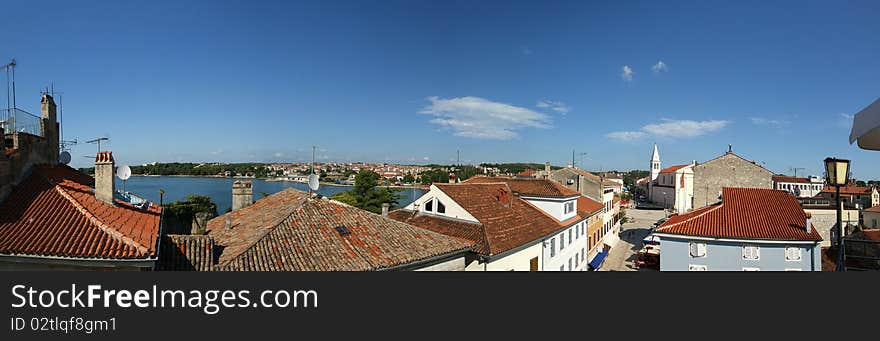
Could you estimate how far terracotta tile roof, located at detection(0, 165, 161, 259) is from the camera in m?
5.69

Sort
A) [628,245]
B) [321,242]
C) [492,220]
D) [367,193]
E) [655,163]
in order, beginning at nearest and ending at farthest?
[321,242]
[492,220]
[628,245]
[367,193]
[655,163]

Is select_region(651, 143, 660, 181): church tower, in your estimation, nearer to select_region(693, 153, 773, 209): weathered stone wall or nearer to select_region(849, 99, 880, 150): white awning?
select_region(693, 153, 773, 209): weathered stone wall

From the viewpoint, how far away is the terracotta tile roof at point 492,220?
13.3m

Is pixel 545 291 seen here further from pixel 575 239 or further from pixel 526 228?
pixel 575 239

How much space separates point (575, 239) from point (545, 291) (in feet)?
59.4

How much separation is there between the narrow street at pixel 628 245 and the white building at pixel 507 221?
5.00m

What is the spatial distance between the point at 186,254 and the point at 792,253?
63.6ft

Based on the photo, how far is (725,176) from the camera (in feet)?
106

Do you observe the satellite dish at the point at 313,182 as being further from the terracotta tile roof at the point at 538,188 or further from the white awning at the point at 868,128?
the white awning at the point at 868,128

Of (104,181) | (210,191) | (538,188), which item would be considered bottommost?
(210,191)

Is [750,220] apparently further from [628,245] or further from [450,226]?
[628,245]

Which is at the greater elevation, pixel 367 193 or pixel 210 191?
pixel 367 193

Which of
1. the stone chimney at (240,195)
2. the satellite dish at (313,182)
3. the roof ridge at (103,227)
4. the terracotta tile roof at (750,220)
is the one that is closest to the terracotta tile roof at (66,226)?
the roof ridge at (103,227)

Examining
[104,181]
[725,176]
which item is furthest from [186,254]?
[725,176]
